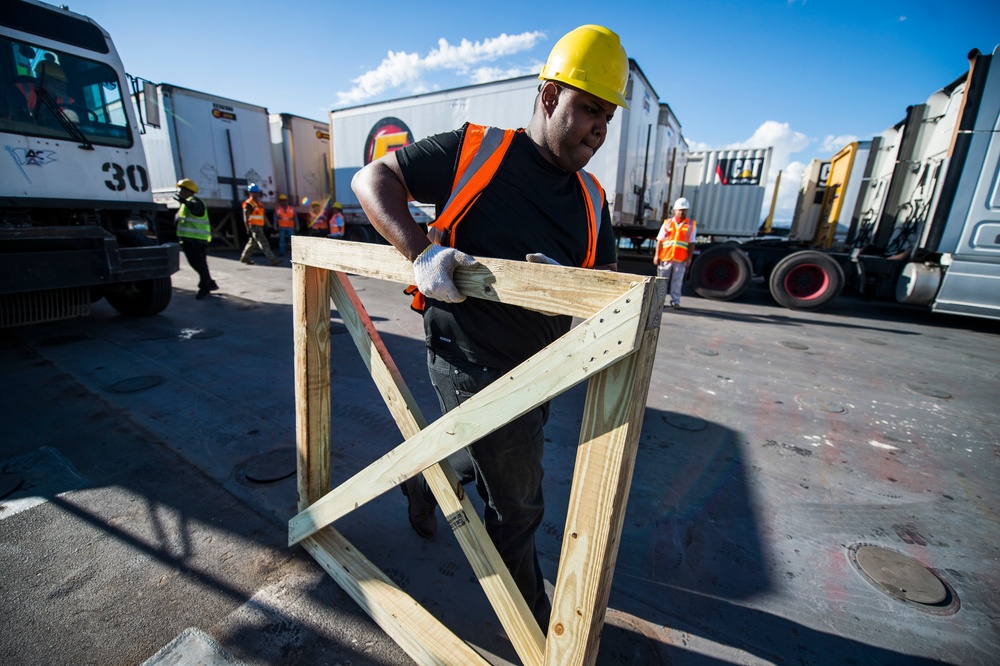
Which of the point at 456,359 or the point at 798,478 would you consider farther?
the point at 798,478

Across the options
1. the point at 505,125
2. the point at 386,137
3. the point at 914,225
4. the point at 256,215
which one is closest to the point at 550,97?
→ the point at 505,125

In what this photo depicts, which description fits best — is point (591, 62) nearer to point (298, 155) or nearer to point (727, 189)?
point (727, 189)

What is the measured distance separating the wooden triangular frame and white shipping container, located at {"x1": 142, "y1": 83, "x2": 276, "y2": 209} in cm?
1177

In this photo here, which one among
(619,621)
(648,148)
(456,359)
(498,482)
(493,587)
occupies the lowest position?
(619,621)

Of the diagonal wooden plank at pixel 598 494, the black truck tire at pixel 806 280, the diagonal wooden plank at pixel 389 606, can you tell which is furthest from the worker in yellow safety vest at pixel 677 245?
the diagonal wooden plank at pixel 598 494

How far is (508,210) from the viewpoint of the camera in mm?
1388

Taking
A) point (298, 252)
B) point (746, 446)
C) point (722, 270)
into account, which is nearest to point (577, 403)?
point (746, 446)

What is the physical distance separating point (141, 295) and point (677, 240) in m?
7.83

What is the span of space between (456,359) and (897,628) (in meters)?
2.08

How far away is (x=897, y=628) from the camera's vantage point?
1.70m

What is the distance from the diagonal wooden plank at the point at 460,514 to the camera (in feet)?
4.44

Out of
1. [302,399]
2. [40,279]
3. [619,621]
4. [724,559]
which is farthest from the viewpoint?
[40,279]

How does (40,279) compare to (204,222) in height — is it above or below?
below

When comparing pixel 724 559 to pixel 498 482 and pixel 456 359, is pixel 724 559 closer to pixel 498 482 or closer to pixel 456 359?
pixel 498 482
